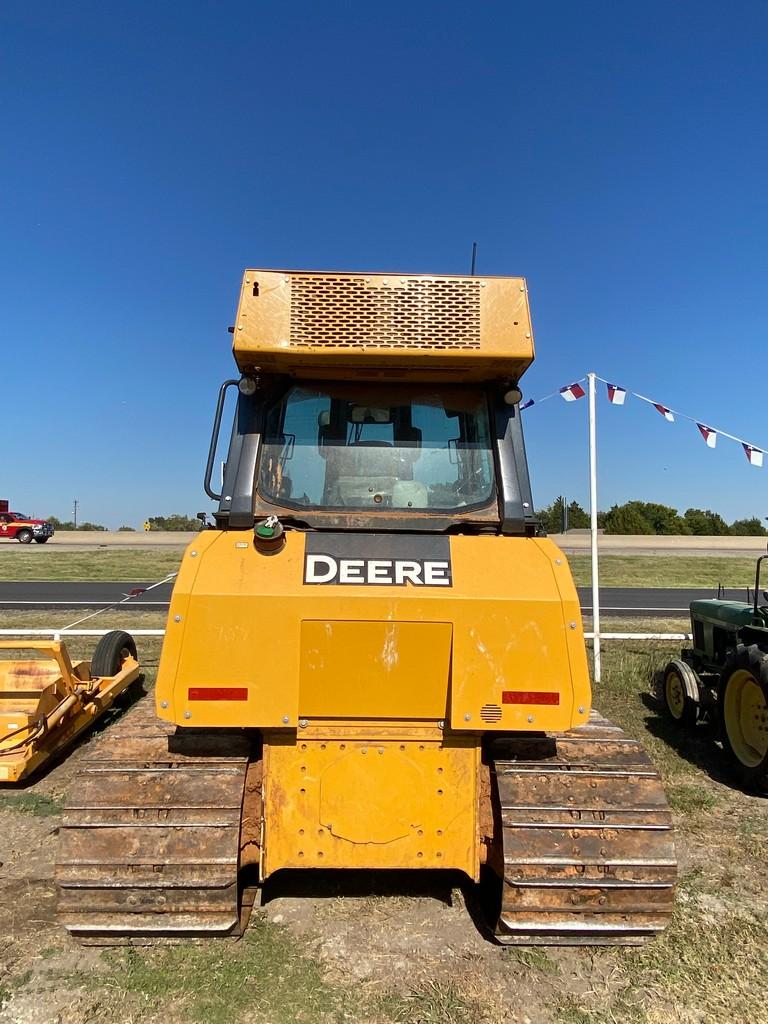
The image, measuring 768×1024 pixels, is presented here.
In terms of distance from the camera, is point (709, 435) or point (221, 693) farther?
point (709, 435)

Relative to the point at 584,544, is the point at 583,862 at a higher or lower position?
lower

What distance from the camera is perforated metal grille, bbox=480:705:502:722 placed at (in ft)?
9.52

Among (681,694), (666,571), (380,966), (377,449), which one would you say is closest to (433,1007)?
(380,966)

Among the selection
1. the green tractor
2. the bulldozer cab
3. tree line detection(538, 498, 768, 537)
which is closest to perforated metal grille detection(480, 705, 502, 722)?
the bulldozer cab

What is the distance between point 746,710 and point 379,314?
513 centimetres

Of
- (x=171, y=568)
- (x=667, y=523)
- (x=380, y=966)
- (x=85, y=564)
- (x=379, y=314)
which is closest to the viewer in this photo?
(x=380, y=966)

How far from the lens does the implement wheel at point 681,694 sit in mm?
6641

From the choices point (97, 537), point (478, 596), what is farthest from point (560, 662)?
point (97, 537)

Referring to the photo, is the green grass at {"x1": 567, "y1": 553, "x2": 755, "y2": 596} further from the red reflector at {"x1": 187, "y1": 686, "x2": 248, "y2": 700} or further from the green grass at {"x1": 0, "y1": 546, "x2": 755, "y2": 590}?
the red reflector at {"x1": 187, "y1": 686, "x2": 248, "y2": 700}

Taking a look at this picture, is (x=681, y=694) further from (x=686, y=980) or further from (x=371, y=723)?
(x=371, y=723)

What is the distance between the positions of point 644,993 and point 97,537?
1709 inches

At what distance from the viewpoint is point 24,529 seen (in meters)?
37.1

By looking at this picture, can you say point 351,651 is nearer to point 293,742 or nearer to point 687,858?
point 293,742

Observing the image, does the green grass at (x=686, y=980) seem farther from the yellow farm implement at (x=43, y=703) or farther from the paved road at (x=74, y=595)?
the paved road at (x=74, y=595)
